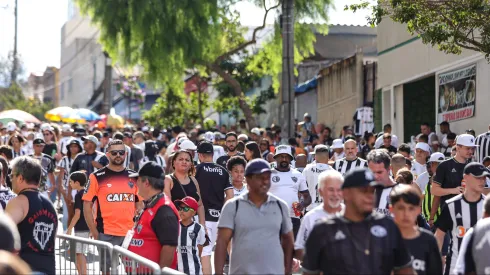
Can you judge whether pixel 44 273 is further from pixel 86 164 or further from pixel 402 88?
pixel 402 88

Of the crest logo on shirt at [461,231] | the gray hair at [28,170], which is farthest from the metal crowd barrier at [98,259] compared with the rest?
the crest logo on shirt at [461,231]

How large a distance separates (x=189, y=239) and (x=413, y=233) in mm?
3877

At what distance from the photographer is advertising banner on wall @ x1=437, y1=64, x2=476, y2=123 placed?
2356cm

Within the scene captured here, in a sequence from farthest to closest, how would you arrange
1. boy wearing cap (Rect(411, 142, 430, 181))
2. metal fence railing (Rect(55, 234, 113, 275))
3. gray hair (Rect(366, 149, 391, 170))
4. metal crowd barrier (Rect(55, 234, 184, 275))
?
1. boy wearing cap (Rect(411, 142, 430, 181))
2. gray hair (Rect(366, 149, 391, 170))
3. metal fence railing (Rect(55, 234, 113, 275))
4. metal crowd barrier (Rect(55, 234, 184, 275))

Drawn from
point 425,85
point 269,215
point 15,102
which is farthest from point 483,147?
point 15,102

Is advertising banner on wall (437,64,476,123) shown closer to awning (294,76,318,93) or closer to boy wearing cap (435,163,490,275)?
awning (294,76,318,93)

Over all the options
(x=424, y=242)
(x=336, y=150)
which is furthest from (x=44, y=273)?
(x=336, y=150)

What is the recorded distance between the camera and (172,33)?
29.8 metres

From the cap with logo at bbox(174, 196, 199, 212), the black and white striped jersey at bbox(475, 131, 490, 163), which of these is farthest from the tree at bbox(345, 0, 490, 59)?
the cap with logo at bbox(174, 196, 199, 212)

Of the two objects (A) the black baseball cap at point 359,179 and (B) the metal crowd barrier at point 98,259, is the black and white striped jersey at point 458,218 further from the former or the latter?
(B) the metal crowd barrier at point 98,259

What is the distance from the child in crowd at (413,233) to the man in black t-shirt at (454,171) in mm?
4914

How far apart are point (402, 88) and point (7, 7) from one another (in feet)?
108

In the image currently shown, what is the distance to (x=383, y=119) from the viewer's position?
1180 inches

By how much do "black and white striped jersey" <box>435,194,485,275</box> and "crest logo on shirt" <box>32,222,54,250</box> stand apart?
11.6 ft
